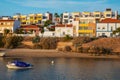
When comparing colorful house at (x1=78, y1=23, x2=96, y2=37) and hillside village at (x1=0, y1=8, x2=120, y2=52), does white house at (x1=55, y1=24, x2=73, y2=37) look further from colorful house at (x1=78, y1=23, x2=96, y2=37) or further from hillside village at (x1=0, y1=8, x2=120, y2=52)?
colorful house at (x1=78, y1=23, x2=96, y2=37)

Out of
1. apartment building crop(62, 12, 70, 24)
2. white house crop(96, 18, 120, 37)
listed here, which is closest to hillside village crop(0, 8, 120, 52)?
white house crop(96, 18, 120, 37)

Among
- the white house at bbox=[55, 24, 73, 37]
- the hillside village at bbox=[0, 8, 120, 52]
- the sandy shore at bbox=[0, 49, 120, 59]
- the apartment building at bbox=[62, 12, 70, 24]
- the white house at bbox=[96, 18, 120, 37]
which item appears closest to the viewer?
the sandy shore at bbox=[0, 49, 120, 59]

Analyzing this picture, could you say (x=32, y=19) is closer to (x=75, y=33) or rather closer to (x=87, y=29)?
(x=75, y=33)

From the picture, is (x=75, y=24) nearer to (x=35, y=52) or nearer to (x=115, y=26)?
(x=115, y=26)

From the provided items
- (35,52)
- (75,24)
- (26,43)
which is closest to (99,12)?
(75,24)

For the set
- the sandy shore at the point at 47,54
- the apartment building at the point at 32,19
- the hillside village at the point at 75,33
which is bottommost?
the sandy shore at the point at 47,54

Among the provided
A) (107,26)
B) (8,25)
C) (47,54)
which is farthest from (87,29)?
(8,25)

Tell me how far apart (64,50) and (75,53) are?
4813 mm

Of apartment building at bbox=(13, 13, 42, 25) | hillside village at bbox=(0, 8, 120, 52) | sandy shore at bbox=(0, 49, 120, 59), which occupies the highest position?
apartment building at bbox=(13, 13, 42, 25)

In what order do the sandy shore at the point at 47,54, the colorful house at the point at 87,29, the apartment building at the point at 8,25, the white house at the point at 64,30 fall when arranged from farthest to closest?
the apartment building at the point at 8,25 < the white house at the point at 64,30 < the colorful house at the point at 87,29 < the sandy shore at the point at 47,54

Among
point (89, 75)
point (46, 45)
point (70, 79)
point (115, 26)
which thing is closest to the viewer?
point (70, 79)

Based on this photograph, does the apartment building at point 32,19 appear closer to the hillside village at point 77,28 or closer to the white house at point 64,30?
the hillside village at point 77,28

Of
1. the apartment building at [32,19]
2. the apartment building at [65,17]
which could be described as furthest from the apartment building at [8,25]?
the apartment building at [65,17]

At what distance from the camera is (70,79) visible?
170ft
